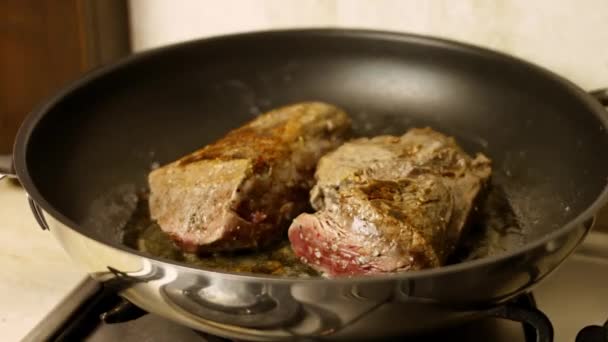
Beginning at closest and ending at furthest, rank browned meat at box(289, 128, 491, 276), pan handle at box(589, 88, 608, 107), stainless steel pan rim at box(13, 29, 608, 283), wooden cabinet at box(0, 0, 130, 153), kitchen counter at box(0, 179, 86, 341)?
stainless steel pan rim at box(13, 29, 608, 283), browned meat at box(289, 128, 491, 276), kitchen counter at box(0, 179, 86, 341), pan handle at box(589, 88, 608, 107), wooden cabinet at box(0, 0, 130, 153)

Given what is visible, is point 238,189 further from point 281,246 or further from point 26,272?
point 26,272

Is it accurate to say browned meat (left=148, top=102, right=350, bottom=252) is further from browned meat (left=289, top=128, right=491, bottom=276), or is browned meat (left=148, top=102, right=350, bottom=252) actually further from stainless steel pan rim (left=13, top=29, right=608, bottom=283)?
stainless steel pan rim (left=13, top=29, right=608, bottom=283)

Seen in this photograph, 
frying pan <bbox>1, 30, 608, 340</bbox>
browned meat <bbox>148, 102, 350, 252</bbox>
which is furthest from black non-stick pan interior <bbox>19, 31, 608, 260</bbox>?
browned meat <bbox>148, 102, 350, 252</bbox>

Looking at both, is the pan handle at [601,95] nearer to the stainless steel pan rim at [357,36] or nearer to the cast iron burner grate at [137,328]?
the stainless steel pan rim at [357,36]

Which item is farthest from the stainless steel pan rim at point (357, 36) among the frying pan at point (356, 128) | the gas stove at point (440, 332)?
the gas stove at point (440, 332)

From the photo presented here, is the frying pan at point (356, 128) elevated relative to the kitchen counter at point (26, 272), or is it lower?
elevated

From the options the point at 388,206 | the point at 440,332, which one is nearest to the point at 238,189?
the point at 388,206
